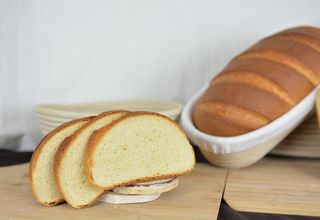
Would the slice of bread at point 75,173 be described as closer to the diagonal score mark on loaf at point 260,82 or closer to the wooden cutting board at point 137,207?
the wooden cutting board at point 137,207

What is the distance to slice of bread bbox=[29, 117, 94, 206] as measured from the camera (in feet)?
3.26

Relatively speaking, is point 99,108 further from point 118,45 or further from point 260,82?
point 260,82

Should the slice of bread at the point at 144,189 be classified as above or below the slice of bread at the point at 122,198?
above

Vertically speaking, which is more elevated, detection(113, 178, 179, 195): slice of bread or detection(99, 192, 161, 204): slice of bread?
detection(113, 178, 179, 195): slice of bread

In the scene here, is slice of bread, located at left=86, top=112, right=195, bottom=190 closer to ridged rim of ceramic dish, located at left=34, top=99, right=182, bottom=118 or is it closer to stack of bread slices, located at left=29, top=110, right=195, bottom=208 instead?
stack of bread slices, located at left=29, top=110, right=195, bottom=208

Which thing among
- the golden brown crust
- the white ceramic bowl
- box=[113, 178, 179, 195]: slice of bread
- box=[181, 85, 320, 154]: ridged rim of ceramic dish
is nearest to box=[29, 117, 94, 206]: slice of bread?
box=[113, 178, 179, 195]: slice of bread

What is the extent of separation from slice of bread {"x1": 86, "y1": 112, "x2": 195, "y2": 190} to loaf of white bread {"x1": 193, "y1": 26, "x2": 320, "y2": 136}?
18 cm

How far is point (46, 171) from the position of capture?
3.30 ft

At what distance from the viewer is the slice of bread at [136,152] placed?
97 cm

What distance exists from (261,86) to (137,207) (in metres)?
0.44

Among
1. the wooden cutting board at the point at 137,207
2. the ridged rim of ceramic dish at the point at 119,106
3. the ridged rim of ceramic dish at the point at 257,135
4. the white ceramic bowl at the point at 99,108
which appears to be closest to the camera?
the wooden cutting board at the point at 137,207

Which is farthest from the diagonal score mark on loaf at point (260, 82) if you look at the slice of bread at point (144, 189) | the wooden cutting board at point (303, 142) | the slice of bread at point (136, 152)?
the slice of bread at point (144, 189)

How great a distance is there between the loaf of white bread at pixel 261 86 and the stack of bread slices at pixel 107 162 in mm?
207

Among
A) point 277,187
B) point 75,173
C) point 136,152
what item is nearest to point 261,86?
point 277,187
